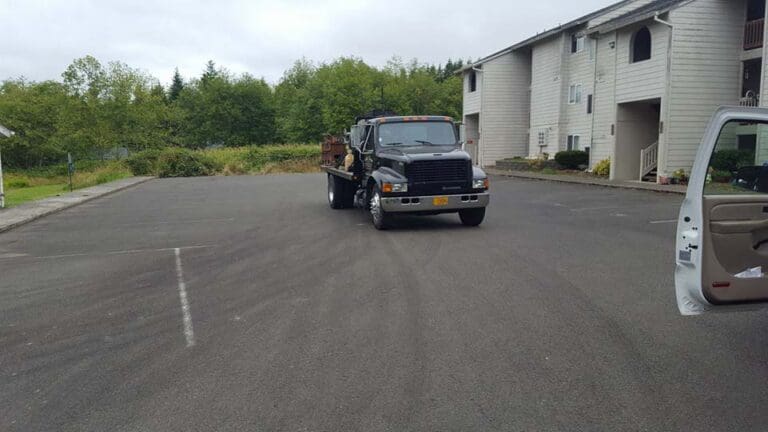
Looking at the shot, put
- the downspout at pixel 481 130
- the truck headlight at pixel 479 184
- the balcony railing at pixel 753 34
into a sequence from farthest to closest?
the downspout at pixel 481 130
the balcony railing at pixel 753 34
the truck headlight at pixel 479 184

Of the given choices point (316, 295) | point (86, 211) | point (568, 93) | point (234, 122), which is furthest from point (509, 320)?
point (234, 122)

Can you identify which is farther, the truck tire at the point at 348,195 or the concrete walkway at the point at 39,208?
the truck tire at the point at 348,195

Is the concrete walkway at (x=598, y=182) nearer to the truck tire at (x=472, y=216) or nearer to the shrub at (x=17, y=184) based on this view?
the truck tire at (x=472, y=216)

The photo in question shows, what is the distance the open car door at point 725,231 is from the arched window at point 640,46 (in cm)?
2302

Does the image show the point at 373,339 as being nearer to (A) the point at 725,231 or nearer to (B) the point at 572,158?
(A) the point at 725,231

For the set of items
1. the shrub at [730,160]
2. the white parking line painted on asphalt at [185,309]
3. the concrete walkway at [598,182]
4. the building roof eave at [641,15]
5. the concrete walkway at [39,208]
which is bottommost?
the concrete walkway at [598,182]

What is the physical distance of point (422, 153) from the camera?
43.4 ft

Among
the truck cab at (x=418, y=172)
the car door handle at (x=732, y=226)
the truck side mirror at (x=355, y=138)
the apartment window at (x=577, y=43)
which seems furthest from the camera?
the apartment window at (x=577, y=43)

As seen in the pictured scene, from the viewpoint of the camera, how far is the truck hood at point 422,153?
503 inches

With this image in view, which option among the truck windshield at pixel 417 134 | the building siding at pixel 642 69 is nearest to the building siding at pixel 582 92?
the building siding at pixel 642 69

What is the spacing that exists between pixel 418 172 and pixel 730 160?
7.87 m

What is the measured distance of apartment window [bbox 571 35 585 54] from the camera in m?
33.0

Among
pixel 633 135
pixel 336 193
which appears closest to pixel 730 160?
pixel 336 193

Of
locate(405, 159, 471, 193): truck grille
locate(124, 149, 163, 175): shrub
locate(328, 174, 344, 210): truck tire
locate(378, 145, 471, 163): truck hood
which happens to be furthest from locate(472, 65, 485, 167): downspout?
locate(405, 159, 471, 193): truck grille
